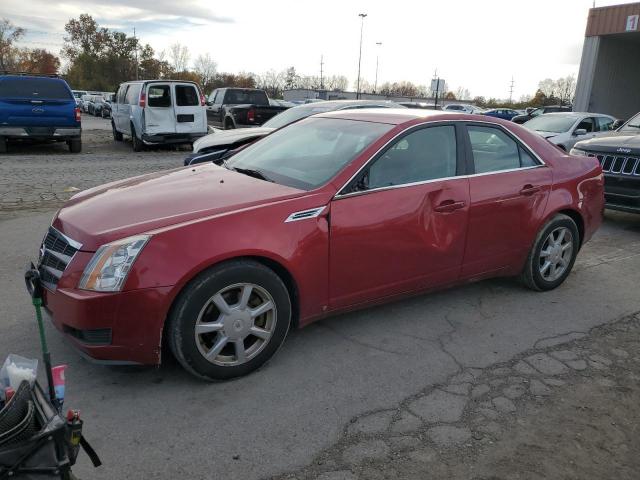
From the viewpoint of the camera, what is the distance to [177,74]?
75312 millimetres

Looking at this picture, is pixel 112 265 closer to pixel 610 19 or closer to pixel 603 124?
pixel 603 124

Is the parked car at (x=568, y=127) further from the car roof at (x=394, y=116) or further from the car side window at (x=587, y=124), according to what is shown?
the car roof at (x=394, y=116)

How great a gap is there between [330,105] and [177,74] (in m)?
72.2

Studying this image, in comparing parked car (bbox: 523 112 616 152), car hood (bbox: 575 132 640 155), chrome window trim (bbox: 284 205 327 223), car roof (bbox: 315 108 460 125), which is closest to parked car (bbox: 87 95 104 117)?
parked car (bbox: 523 112 616 152)

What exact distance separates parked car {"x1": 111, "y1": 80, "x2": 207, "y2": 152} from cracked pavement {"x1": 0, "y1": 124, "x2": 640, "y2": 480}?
10285 millimetres

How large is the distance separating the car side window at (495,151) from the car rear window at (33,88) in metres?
11.9

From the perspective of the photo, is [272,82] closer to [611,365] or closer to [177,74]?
[177,74]

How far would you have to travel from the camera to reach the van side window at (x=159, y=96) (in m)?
14.3

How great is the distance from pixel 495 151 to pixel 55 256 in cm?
335

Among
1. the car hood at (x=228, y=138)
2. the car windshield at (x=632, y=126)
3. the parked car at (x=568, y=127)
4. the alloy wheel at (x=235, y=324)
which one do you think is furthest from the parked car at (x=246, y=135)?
the parked car at (x=568, y=127)

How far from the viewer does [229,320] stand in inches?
123

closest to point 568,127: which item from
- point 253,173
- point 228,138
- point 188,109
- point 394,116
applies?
point 228,138

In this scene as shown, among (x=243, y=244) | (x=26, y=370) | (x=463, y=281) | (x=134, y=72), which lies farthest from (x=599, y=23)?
(x=134, y=72)

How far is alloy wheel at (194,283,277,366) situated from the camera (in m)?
3.08
